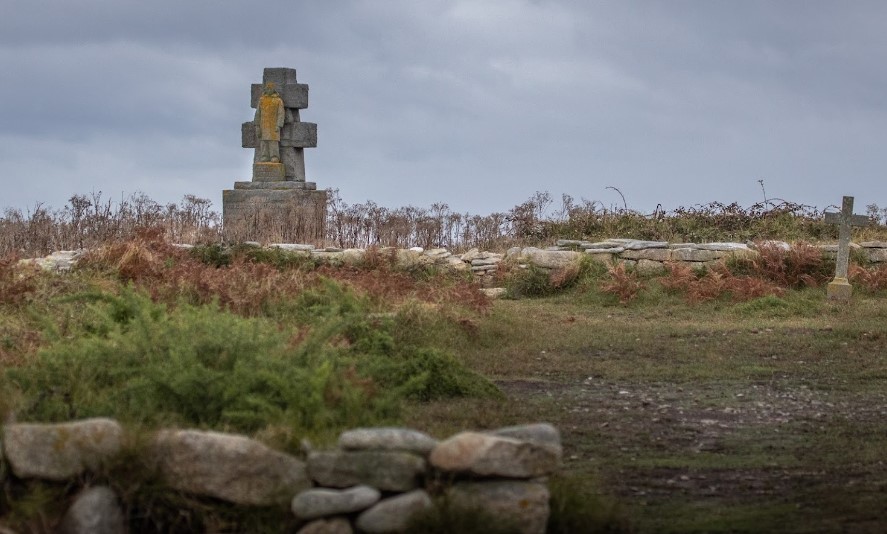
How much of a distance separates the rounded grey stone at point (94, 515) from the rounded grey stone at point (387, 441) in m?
1.17

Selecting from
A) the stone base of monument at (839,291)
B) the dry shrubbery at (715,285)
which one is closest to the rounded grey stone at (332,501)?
the dry shrubbery at (715,285)

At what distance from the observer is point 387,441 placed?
17.2ft

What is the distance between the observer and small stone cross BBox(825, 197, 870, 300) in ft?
52.3

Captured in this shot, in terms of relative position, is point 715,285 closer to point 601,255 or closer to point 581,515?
point 601,255

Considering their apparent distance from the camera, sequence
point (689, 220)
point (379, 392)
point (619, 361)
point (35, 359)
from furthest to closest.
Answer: point (689, 220) < point (619, 361) < point (35, 359) < point (379, 392)

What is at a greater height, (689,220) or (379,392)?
(689,220)

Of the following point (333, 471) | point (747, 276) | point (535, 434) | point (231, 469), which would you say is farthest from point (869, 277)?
point (231, 469)

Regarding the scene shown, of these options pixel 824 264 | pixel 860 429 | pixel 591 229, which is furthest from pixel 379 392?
pixel 591 229

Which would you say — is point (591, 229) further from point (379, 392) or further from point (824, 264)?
point (379, 392)

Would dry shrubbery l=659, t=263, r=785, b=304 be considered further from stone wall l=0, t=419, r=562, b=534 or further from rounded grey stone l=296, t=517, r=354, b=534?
rounded grey stone l=296, t=517, r=354, b=534

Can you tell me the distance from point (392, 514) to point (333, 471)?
1.34 ft

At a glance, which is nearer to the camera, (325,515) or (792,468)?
(325,515)

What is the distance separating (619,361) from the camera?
37.2ft

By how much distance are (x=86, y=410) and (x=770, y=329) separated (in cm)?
939
